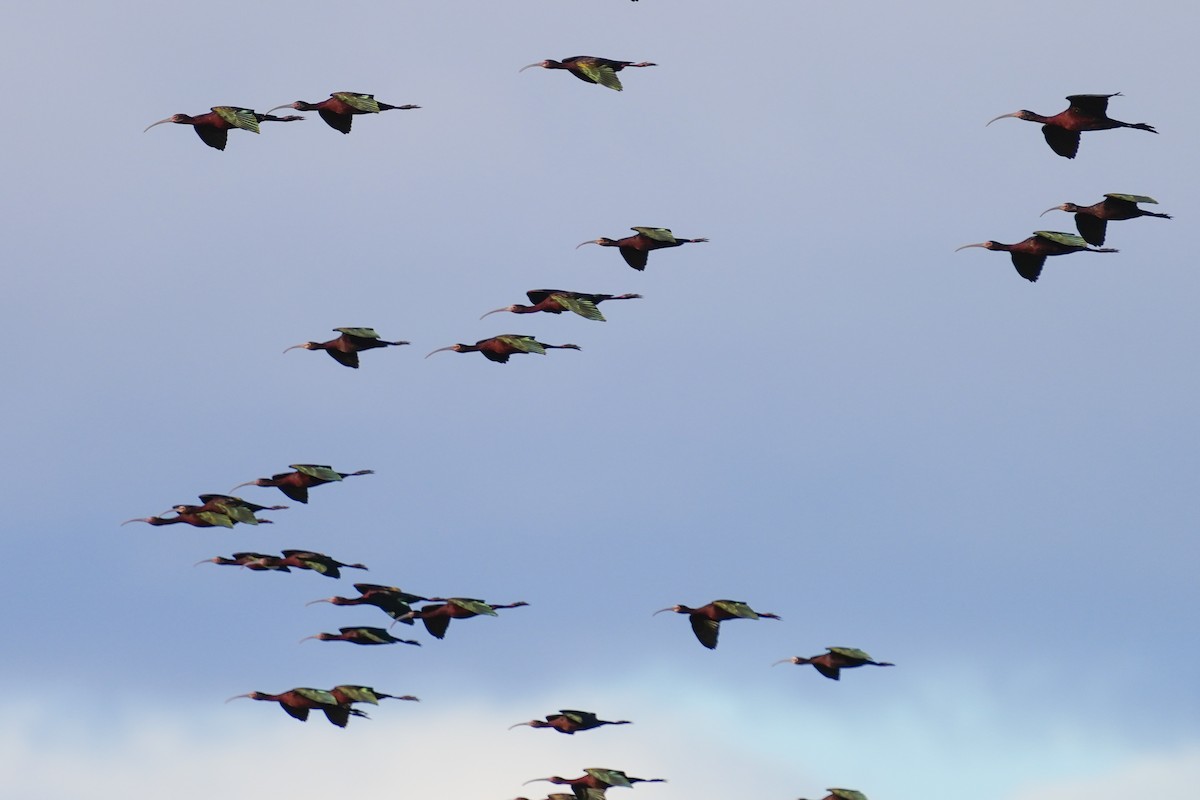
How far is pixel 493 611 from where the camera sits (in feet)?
324

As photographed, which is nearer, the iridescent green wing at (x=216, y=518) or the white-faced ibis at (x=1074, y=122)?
the white-faced ibis at (x=1074, y=122)

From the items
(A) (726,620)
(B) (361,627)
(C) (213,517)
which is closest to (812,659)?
(A) (726,620)

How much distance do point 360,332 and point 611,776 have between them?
1940 centimetres

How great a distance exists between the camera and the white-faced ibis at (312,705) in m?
97.0

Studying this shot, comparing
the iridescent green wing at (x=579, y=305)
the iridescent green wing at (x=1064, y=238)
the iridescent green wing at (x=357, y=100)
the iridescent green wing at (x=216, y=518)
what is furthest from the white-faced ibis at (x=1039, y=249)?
the iridescent green wing at (x=216, y=518)

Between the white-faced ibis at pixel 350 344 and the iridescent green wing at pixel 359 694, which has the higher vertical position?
the white-faced ibis at pixel 350 344

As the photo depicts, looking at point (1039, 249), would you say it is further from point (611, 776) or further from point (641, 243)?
point (611, 776)

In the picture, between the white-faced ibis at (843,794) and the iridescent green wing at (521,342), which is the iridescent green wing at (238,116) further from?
the white-faced ibis at (843,794)

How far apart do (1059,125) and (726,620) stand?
2158 cm

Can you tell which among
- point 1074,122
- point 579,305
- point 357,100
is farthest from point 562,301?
point 1074,122

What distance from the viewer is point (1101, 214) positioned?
93.5 meters

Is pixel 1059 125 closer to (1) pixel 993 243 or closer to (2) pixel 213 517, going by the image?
(1) pixel 993 243

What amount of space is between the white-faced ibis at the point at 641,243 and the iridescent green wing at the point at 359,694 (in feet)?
59.7

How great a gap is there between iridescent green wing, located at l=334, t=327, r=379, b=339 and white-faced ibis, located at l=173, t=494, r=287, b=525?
774cm
